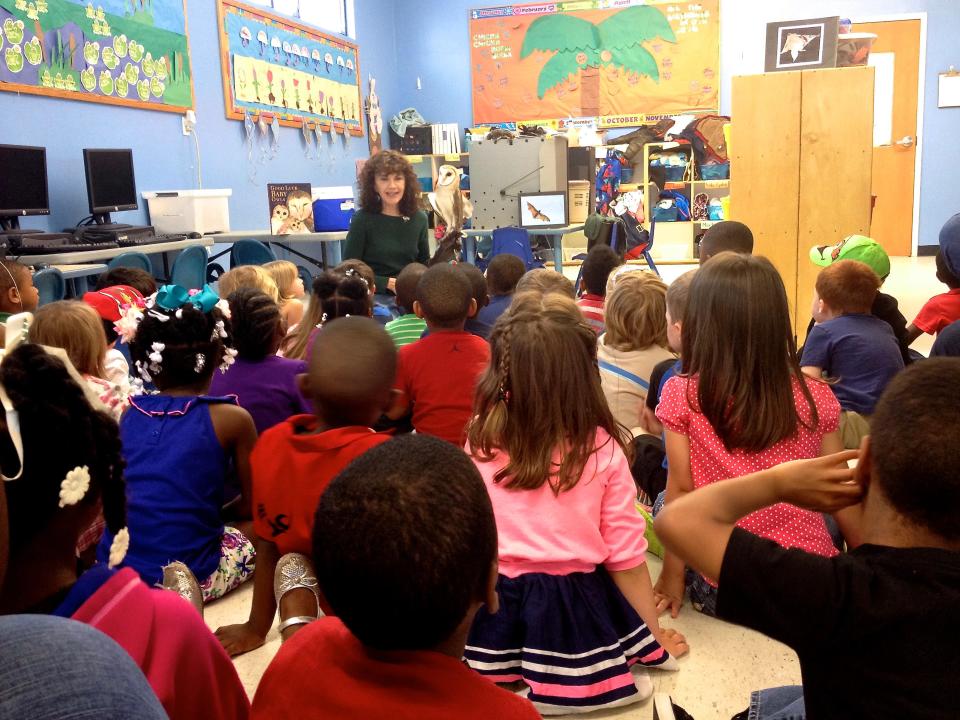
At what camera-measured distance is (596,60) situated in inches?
413

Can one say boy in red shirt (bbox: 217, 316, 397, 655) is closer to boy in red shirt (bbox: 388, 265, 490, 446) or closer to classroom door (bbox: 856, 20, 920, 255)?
boy in red shirt (bbox: 388, 265, 490, 446)

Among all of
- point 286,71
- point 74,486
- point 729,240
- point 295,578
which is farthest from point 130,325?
point 286,71

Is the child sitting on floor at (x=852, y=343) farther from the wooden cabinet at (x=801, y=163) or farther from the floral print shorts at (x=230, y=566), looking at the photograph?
the wooden cabinet at (x=801, y=163)

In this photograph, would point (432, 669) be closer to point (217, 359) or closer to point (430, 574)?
point (430, 574)

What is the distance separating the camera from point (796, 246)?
498cm

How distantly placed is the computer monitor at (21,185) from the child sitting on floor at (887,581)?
176 inches

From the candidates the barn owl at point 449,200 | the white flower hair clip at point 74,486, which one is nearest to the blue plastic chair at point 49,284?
the white flower hair clip at point 74,486

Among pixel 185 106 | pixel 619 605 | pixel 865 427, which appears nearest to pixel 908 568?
pixel 619 605

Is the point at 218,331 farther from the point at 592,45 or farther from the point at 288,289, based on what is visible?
the point at 592,45

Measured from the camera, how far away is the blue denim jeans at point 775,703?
127 centimetres

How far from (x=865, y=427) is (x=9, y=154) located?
4.31 meters

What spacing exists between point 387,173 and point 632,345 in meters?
2.07

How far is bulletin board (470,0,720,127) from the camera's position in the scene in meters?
10.2

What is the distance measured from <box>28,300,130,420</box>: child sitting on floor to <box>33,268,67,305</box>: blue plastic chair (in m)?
1.61
